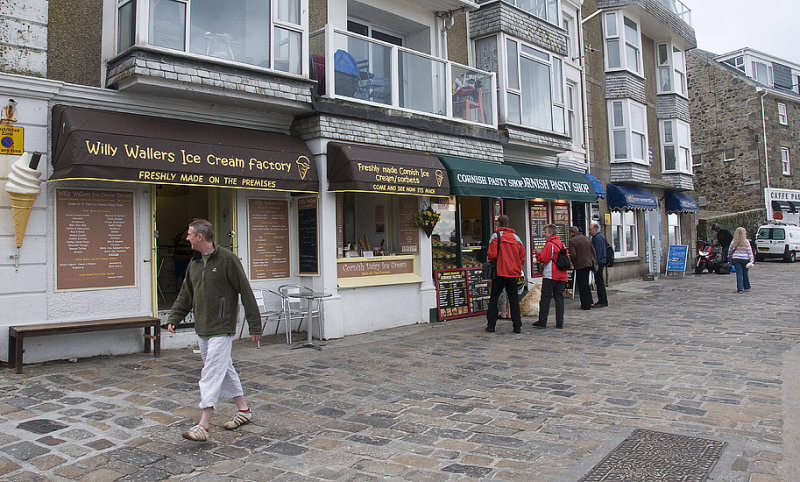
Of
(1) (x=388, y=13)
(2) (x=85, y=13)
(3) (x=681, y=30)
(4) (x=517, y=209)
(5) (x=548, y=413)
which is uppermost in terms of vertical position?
(3) (x=681, y=30)

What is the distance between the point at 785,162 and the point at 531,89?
2666cm

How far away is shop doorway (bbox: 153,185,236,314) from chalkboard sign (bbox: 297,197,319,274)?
1204 mm

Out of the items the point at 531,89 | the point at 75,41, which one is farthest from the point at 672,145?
the point at 75,41

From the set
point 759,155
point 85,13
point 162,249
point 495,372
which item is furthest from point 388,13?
point 759,155

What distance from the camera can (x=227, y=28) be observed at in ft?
27.8

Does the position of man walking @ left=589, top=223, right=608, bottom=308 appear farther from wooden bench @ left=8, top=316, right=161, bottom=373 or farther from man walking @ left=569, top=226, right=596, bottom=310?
wooden bench @ left=8, top=316, right=161, bottom=373

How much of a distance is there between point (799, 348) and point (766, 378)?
211 centimetres

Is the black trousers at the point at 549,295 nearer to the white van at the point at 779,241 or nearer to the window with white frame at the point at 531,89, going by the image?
the window with white frame at the point at 531,89

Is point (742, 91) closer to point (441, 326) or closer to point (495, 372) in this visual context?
point (441, 326)

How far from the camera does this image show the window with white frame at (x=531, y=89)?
13403mm

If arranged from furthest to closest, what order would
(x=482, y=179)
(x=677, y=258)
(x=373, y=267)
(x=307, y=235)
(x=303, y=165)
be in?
(x=677, y=258) → (x=482, y=179) → (x=373, y=267) → (x=307, y=235) → (x=303, y=165)

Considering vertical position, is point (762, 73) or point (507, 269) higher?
point (762, 73)

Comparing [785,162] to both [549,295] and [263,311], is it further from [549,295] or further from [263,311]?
[263,311]

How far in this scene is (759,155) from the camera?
101 feet
